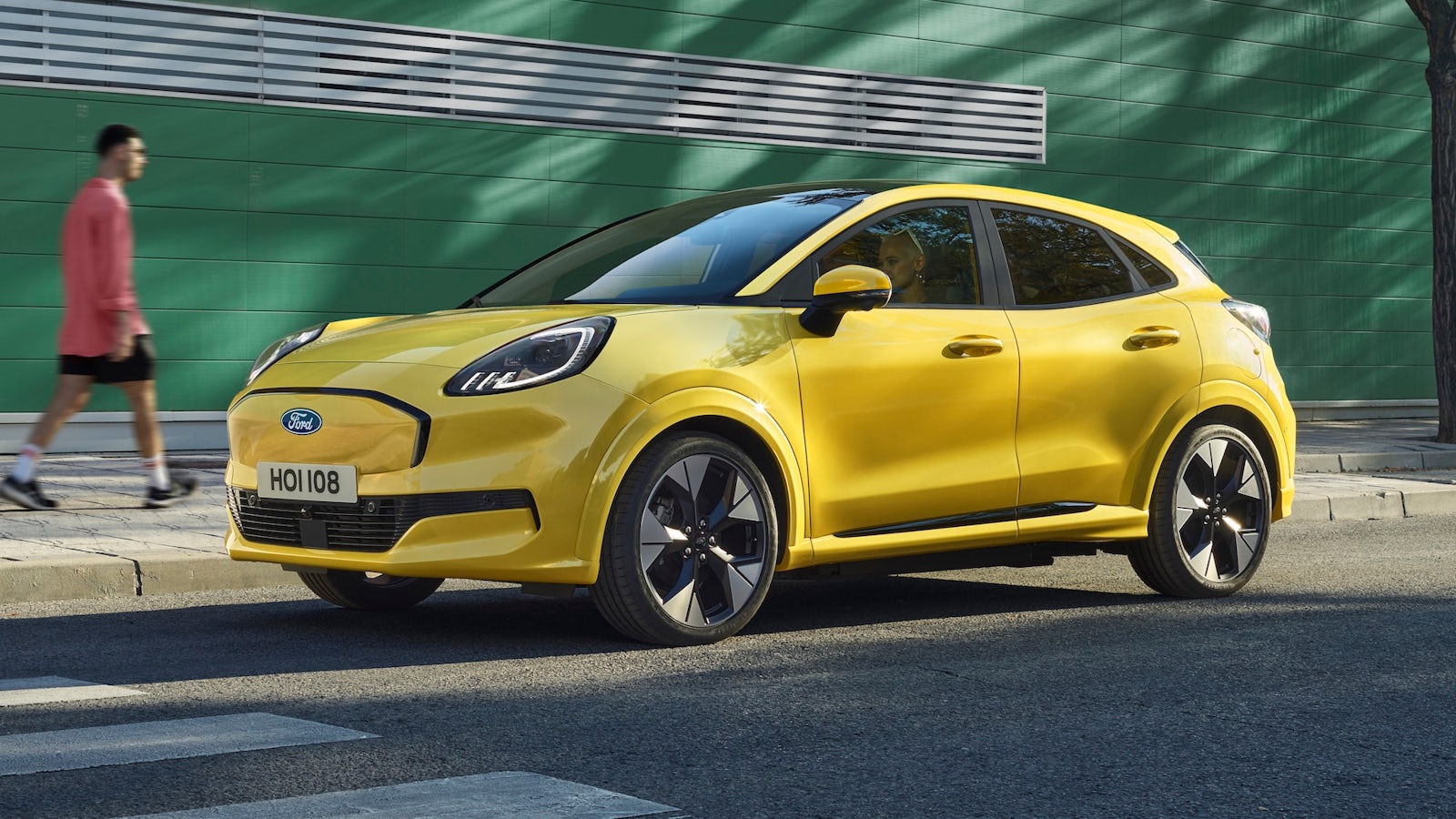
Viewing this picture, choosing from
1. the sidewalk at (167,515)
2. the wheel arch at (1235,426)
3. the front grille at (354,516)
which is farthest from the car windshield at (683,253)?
the sidewalk at (167,515)

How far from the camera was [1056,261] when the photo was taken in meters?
7.26

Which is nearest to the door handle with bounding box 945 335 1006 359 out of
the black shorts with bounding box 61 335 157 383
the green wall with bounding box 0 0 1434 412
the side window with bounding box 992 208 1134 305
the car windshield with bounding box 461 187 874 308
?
the side window with bounding box 992 208 1134 305

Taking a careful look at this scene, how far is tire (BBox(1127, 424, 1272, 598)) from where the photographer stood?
7328mm

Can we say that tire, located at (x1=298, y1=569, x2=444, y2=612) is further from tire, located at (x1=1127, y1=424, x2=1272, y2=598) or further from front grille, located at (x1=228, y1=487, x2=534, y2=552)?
tire, located at (x1=1127, y1=424, x2=1272, y2=598)

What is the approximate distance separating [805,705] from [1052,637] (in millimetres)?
1648

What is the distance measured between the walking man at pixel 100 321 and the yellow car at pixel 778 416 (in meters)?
2.21

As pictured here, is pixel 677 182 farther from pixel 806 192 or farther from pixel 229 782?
pixel 229 782

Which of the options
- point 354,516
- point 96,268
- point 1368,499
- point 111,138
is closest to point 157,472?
point 96,268

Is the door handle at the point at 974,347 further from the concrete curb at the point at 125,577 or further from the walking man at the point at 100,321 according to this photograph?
the walking man at the point at 100,321

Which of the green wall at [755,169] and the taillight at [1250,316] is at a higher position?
the green wall at [755,169]

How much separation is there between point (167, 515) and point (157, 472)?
1.81ft

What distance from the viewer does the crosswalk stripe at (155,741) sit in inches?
169

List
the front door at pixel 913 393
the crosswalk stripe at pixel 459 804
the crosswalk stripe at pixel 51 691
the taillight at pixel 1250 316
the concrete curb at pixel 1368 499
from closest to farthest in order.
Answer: the crosswalk stripe at pixel 459 804
the crosswalk stripe at pixel 51 691
the front door at pixel 913 393
the taillight at pixel 1250 316
the concrete curb at pixel 1368 499

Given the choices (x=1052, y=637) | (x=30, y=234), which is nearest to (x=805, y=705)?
(x=1052, y=637)
